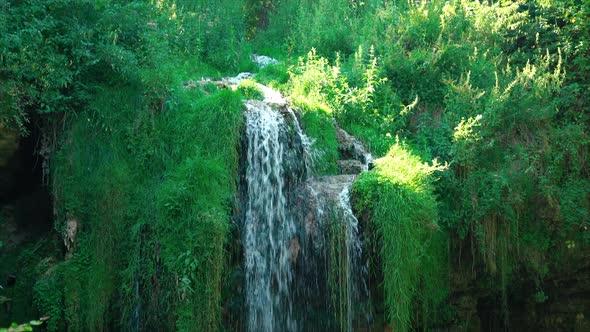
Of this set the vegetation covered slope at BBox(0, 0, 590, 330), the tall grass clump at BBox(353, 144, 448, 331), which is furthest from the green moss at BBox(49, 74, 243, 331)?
the tall grass clump at BBox(353, 144, 448, 331)

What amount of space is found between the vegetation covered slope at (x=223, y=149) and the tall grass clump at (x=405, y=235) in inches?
1.1

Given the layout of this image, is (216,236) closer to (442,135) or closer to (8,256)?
(8,256)

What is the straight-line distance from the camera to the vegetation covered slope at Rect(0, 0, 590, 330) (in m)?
7.01

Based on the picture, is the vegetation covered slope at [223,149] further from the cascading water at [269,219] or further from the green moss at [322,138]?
the cascading water at [269,219]

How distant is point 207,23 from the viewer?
12641 mm

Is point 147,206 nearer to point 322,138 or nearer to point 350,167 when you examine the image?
point 322,138

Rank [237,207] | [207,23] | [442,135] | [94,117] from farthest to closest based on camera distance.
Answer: [207,23], [442,135], [94,117], [237,207]

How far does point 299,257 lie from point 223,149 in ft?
6.19

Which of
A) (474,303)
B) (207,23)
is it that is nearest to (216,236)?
(474,303)

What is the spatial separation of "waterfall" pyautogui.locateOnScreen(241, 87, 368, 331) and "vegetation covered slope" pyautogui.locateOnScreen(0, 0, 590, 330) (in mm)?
404

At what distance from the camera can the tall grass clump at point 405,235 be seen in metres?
6.91

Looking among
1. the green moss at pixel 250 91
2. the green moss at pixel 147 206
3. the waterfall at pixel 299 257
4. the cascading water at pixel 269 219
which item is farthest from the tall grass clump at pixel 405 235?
the green moss at pixel 250 91

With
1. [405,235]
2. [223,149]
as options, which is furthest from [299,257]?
[223,149]

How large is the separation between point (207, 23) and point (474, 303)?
8.34m
